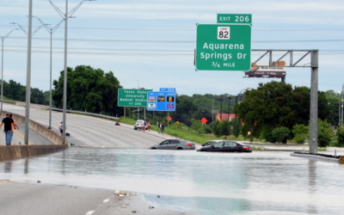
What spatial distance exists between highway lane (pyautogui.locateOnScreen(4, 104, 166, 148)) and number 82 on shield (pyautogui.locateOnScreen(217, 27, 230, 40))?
23743 millimetres

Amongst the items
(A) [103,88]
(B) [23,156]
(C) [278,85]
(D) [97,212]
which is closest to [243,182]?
(D) [97,212]

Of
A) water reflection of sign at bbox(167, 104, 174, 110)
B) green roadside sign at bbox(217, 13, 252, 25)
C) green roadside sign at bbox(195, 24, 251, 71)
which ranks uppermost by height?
green roadside sign at bbox(217, 13, 252, 25)

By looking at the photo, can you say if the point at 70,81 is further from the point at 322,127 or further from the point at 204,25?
the point at 204,25

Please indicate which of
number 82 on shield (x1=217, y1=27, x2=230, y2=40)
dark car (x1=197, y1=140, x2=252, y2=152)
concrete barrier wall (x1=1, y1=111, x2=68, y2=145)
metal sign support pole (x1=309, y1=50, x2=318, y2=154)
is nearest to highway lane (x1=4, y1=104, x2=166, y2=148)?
concrete barrier wall (x1=1, y1=111, x2=68, y2=145)

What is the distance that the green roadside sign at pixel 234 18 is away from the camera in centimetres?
3684

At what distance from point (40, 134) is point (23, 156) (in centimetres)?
2687

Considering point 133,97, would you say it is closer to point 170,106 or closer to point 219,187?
point 170,106

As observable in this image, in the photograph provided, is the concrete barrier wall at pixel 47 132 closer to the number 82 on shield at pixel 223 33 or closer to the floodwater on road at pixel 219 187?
the number 82 on shield at pixel 223 33

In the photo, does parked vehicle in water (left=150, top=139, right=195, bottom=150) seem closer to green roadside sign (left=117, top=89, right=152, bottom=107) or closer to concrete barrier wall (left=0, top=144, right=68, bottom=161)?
concrete barrier wall (left=0, top=144, right=68, bottom=161)

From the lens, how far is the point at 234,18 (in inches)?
1455

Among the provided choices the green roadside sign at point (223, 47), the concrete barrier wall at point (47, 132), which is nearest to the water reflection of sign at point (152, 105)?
the concrete barrier wall at point (47, 132)

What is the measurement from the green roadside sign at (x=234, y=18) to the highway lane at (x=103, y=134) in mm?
24265

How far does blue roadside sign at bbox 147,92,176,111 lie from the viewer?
250ft

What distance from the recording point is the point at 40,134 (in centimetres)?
5388
